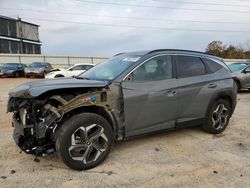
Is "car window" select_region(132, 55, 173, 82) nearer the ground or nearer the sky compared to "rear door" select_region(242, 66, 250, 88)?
nearer the sky

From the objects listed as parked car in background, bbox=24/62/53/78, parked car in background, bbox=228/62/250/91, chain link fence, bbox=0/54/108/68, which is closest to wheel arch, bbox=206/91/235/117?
parked car in background, bbox=228/62/250/91

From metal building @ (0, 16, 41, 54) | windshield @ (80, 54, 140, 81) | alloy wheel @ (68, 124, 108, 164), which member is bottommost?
alloy wheel @ (68, 124, 108, 164)

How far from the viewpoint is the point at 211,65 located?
6535mm

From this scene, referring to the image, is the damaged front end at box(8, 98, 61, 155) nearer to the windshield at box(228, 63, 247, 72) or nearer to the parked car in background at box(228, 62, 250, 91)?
the parked car in background at box(228, 62, 250, 91)

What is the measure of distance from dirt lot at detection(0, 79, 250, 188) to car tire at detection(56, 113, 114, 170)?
0.16m

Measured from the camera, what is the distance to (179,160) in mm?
5047

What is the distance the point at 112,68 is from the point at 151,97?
90 cm

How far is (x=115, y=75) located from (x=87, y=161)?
4.80ft

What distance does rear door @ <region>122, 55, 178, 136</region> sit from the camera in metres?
5.07

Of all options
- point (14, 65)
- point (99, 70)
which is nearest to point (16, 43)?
point (14, 65)

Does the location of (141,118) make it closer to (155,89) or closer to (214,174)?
(155,89)

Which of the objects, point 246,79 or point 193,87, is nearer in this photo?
point 193,87

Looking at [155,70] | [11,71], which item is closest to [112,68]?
[155,70]

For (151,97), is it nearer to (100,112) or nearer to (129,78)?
(129,78)
